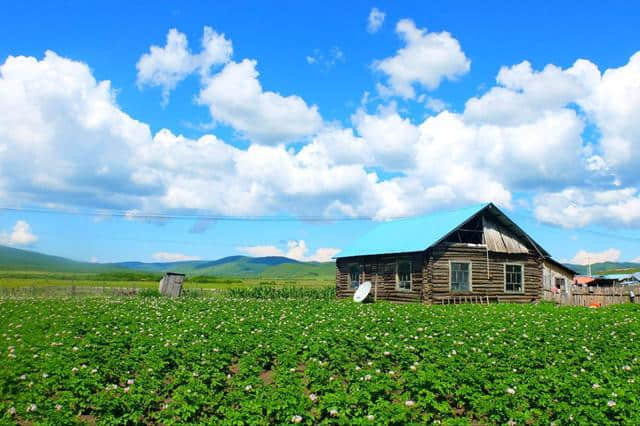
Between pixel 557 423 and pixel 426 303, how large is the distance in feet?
77.7

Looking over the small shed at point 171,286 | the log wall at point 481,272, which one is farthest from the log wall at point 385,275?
the small shed at point 171,286

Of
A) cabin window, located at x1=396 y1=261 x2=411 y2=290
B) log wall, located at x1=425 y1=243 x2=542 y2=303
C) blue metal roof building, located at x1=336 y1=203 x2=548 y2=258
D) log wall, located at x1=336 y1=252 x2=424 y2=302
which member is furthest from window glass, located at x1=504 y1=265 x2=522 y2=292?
cabin window, located at x1=396 y1=261 x2=411 y2=290

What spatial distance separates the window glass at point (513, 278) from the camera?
35.7 m

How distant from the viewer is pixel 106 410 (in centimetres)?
919

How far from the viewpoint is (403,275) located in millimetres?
34812

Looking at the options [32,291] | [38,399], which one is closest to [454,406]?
[38,399]

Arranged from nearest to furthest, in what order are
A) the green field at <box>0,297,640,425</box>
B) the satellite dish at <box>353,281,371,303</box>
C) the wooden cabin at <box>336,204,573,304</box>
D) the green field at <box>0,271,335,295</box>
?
the green field at <box>0,297,640,425</box> < the wooden cabin at <box>336,204,573,304</box> < the satellite dish at <box>353,281,371,303</box> < the green field at <box>0,271,335,295</box>

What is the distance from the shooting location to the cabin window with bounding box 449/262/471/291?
33.4 m

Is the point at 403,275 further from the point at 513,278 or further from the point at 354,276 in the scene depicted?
the point at 513,278

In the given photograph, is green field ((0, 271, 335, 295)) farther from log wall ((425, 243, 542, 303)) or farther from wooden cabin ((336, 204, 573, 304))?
log wall ((425, 243, 542, 303))

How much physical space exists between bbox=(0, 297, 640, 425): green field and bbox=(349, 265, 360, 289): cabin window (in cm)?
2002

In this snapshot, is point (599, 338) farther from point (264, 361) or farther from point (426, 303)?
point (426, 303)

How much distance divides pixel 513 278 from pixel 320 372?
28844 mm

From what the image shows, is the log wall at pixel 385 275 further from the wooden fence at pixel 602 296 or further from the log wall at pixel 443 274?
the wooden fence at pixel 602 296
